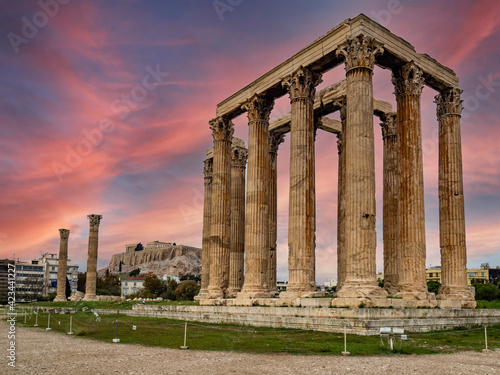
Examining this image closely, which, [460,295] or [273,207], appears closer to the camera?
[460,295]

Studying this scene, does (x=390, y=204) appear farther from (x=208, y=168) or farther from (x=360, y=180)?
(x=208, y=168)

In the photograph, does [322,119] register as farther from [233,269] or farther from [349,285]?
[349,285]

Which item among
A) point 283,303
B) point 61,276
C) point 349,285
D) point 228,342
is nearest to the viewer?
point 228,342

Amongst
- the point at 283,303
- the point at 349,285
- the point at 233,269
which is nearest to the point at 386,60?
the point at 349,285

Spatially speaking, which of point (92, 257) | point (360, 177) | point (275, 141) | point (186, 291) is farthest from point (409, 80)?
point (186, 291)

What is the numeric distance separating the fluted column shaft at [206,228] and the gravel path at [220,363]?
29.0 m

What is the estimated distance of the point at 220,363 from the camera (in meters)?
14.0

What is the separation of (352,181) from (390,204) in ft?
38.7

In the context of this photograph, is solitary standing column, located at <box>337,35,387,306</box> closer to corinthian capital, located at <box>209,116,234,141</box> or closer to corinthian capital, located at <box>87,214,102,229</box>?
corinthian capital, located at <box>209,116,234,141</box>

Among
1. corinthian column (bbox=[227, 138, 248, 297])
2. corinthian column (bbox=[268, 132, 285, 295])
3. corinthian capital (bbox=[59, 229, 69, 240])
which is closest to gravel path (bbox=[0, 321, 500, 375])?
corinthian column (bbox=[227, 138, 248, 297])

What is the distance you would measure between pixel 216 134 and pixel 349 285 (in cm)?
2119

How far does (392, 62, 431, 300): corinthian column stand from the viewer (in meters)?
27.0

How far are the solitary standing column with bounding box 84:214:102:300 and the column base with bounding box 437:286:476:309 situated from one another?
198 feet

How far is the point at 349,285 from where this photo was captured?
24297 millimetres
